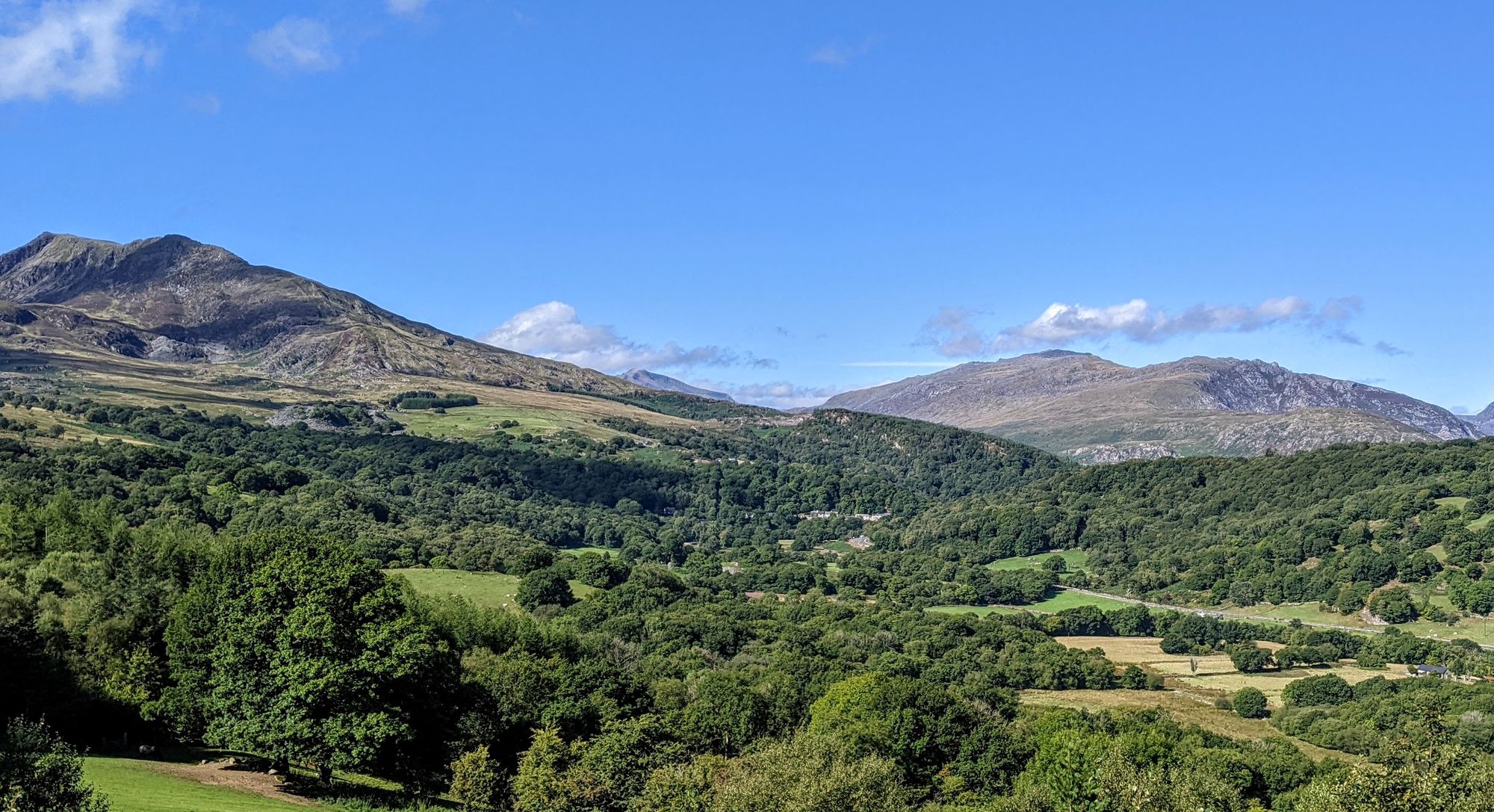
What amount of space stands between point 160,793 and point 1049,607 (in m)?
147

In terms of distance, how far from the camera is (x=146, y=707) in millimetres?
45656

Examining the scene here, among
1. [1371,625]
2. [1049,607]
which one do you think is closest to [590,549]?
[1049,607]

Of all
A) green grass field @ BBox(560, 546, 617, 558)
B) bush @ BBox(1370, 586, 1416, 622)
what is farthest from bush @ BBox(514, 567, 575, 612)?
bush @ BBox(1370, 586, 1416, 622)

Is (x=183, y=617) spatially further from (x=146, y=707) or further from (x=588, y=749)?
(x=588, y=749)

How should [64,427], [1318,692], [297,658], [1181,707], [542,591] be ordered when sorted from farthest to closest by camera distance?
[64,427] < [542,591] < [1318,692] < [1181,707] < [297,658]

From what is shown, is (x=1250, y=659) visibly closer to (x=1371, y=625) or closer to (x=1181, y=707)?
(x=1181, y=707)

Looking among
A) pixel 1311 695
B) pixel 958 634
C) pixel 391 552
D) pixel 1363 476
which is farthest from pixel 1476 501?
pixel 391 552

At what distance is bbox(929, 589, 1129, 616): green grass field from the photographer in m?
158

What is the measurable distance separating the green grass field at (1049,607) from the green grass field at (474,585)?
66.4 meters

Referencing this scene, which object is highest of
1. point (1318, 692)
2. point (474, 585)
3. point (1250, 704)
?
point (474, 585)

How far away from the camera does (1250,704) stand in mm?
96875

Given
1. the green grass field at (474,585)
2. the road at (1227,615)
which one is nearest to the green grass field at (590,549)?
the green grass field at (474,585)

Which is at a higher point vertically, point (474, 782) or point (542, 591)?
point (542, 591)

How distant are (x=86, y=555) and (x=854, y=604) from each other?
3662 inches
